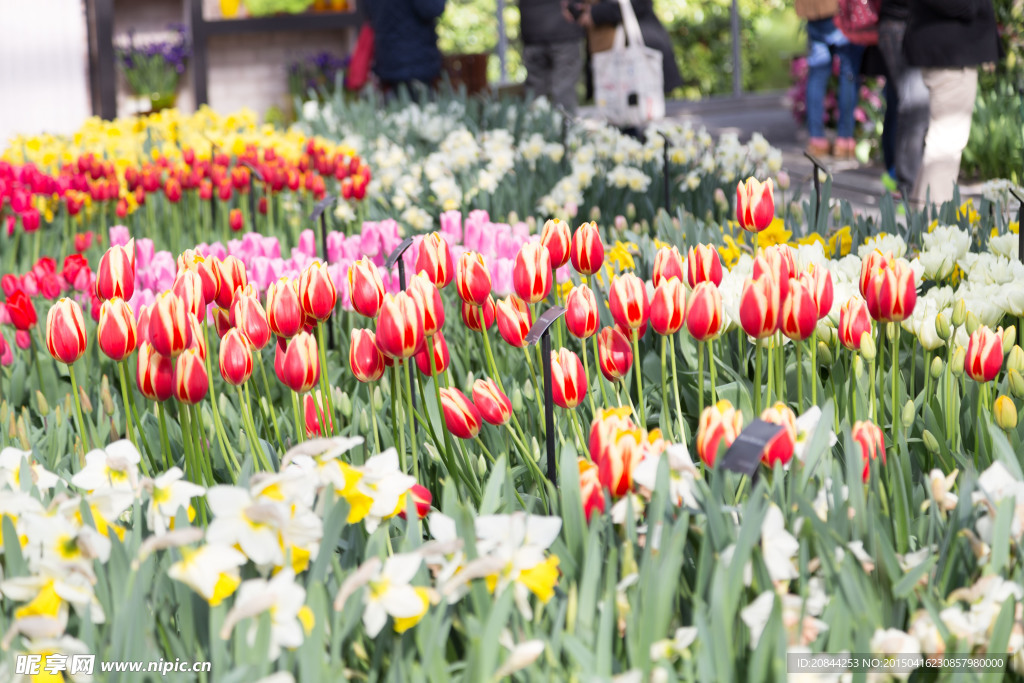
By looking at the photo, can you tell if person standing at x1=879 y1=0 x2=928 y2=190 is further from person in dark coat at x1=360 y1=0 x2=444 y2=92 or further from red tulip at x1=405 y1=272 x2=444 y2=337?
red tulip at x1=405 y1=272 x2=444 y2=337

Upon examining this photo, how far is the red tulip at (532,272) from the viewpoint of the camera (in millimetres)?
1605

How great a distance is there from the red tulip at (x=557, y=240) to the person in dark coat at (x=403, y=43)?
5.59 meters

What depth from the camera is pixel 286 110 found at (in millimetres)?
9898

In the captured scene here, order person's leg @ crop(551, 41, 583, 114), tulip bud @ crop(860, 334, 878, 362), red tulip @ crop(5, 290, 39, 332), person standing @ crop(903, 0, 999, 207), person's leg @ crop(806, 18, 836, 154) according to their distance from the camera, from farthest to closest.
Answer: person's leg @ crop(806, 18, 836, 154) < person's leg @ crop(551, 41, 583, 114) < person standing @ crop(903, 0, 999, 207) < red tulip @ crop(5, 290, 39, 332) < tulip bud @ crop(860, 334, 878, 362)

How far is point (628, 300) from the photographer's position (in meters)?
1.50

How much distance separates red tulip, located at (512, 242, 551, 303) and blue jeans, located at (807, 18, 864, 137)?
19.3 feet

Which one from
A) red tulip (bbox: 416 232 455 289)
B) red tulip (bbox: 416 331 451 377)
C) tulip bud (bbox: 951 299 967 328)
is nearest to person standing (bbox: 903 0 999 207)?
tulip bud (bbox: 951 299 967 328)

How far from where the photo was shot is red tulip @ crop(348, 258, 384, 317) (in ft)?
5.05

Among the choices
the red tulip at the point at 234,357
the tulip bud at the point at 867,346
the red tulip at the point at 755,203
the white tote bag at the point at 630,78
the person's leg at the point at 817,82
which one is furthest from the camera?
the person's leg at the point at 817,82

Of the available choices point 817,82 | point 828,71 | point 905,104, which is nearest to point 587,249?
point 905,104

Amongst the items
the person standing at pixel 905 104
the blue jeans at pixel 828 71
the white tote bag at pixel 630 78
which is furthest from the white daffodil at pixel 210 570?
the blue jeans at pixel 828 71

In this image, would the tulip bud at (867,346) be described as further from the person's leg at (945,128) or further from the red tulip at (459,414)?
the person's leg at (945,128)

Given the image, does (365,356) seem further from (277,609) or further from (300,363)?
(277,609)

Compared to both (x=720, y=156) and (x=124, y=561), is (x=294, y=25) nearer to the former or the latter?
(x=720, y=156)
